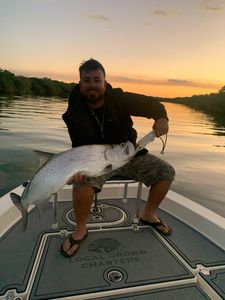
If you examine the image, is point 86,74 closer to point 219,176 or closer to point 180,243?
point 180,243

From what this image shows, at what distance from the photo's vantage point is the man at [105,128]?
360 centimetres

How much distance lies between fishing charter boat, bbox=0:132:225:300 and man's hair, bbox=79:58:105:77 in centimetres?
193

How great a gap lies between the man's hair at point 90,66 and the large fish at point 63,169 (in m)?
1.12

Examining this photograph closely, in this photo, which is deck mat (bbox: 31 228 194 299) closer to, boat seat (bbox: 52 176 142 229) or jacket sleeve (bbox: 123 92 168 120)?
boat seat (bbox: 52 176 142 229)

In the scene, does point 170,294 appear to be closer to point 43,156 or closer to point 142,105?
point 43,156

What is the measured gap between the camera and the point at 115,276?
3102mm

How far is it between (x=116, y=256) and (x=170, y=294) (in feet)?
2.49

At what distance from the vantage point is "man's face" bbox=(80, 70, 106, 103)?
11.9 feet

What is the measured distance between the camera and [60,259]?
11.0 feet

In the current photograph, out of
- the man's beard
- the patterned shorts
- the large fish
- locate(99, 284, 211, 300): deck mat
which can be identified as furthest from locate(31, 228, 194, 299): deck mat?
the man's beard

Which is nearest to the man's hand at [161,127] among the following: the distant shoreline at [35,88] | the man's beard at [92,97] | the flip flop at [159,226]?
the man's beard at [92,97]


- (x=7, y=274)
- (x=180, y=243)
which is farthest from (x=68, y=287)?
(x=180, y=243)

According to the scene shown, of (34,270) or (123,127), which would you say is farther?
(123,127)

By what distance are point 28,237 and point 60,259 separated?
0.60 m
